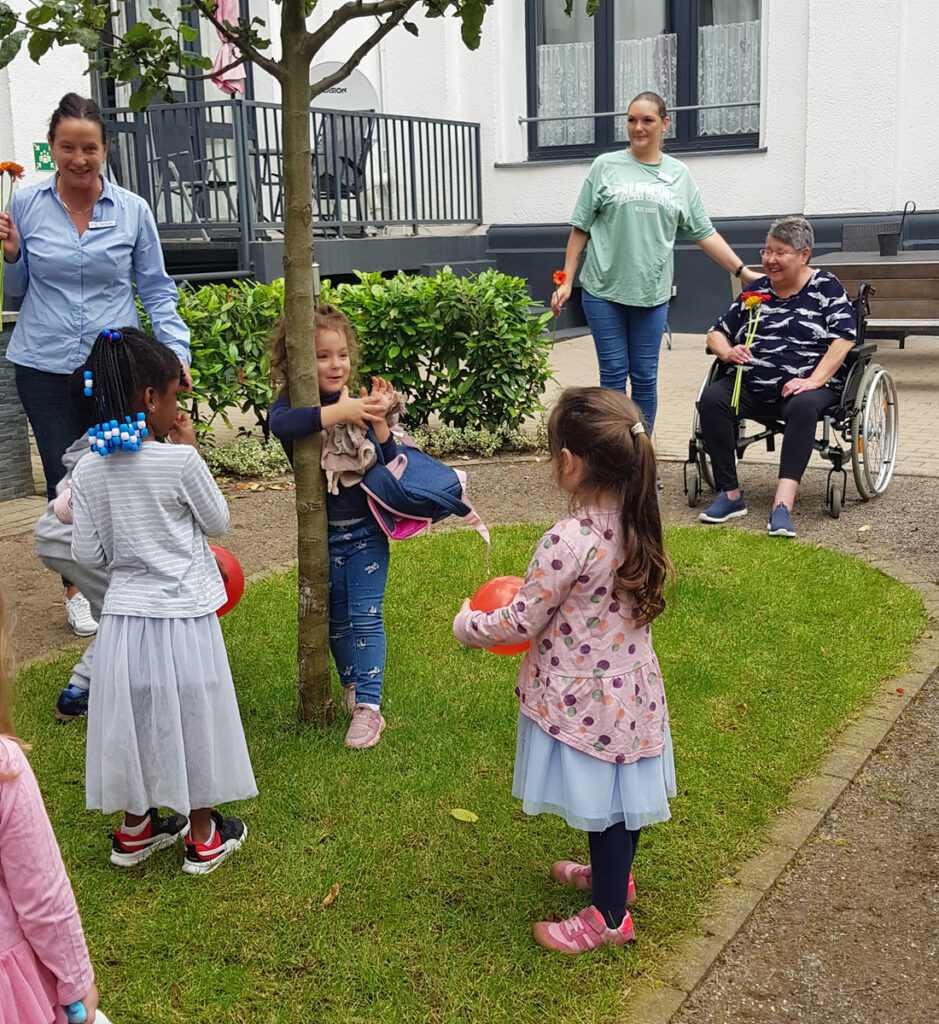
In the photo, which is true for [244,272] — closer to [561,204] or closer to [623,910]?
Answer: [561,204]

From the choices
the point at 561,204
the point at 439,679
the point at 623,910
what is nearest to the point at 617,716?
the point at 623,910

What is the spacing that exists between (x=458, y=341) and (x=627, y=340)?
5.98 feet

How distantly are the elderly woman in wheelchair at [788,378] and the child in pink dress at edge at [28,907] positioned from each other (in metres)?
4.96

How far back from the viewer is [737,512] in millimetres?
6672

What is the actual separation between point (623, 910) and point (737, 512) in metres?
4.08

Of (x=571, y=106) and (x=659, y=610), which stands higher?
(x=571, y=106)

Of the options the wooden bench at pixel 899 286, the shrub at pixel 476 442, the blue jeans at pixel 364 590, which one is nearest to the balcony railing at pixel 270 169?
the shrub at pixel 476 442

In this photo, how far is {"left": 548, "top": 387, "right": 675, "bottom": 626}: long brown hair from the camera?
8.76 ft

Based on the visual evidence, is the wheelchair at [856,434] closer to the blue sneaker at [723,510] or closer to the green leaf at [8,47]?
the blue sneaker at [723,510]

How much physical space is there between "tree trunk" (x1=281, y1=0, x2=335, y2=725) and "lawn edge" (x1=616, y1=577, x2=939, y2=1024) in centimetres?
151

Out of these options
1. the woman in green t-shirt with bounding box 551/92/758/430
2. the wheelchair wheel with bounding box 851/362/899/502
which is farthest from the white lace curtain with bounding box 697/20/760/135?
the woman in green t-shirt with bounding box 551/92/758/430

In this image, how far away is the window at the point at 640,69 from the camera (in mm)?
14898

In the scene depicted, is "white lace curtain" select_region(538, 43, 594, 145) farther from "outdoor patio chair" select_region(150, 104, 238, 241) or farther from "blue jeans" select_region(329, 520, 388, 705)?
"blue jeans" select_region(329, 520, 388, 705)

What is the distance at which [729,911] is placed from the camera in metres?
3.02
